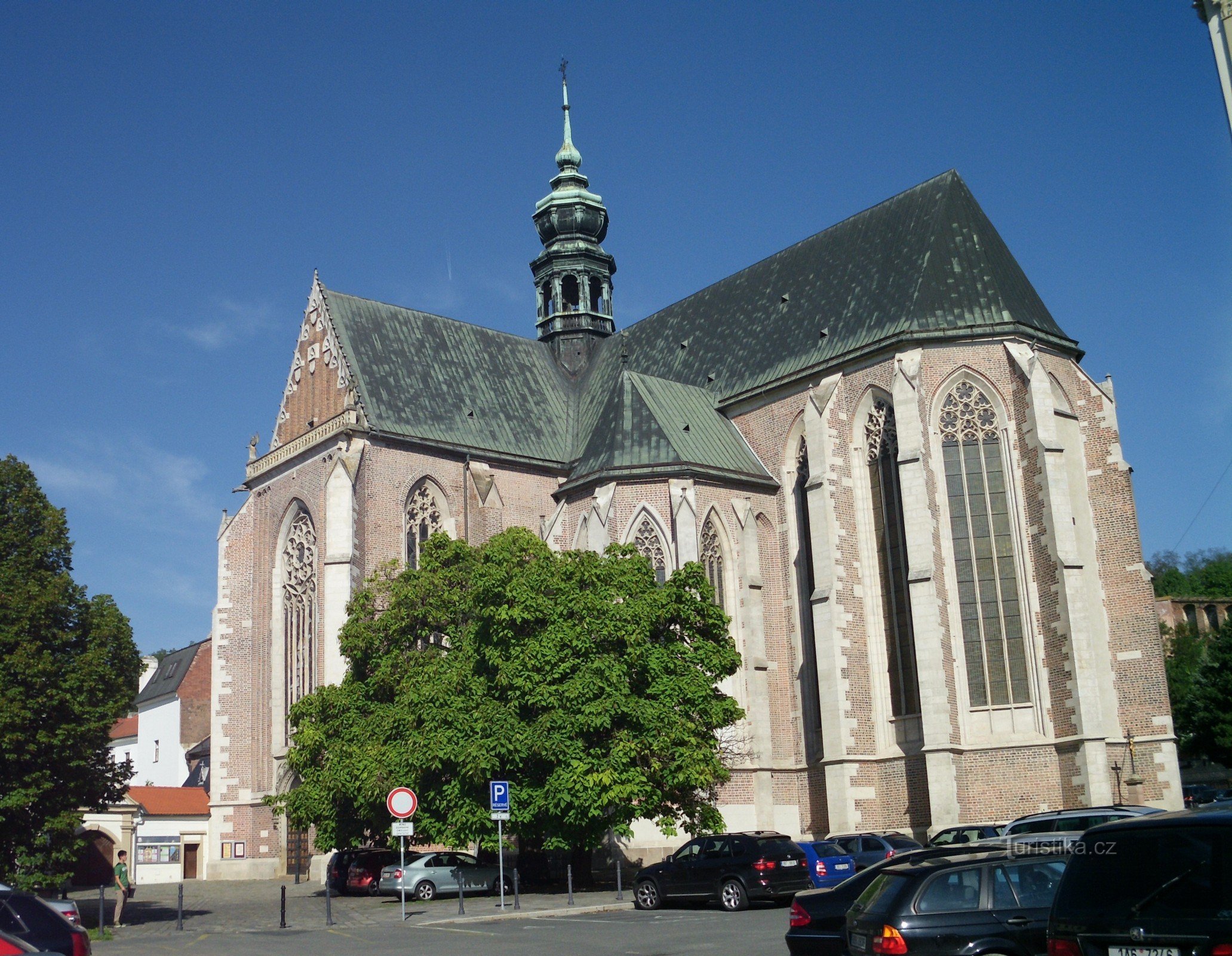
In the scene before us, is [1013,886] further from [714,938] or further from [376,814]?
[376,814]

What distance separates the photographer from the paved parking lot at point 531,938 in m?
17.1

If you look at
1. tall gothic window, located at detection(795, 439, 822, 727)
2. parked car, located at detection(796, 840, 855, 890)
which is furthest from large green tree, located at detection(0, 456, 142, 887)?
tall gothic window, located at detection(795, 439, 822, 727)

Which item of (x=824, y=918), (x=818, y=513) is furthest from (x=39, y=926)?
(x=818, y=513)

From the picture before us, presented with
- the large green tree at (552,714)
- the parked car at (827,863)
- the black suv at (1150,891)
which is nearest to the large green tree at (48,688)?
the large green tree at (552,714)

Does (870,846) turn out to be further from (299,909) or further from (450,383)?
(450,383)

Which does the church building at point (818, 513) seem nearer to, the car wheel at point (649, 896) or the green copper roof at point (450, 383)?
the green copper roof at point (450, 383)

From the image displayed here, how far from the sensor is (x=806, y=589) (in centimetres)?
3853

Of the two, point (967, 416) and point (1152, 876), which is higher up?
point (967, 416)

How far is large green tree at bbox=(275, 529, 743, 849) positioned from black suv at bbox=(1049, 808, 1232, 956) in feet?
63.6

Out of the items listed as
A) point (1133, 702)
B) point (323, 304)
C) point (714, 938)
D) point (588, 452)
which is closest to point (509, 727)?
point (714, 938)

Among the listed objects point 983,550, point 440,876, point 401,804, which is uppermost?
point 983,550

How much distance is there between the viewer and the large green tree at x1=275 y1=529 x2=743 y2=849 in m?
27.6

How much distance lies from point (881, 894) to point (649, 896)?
43.8ft

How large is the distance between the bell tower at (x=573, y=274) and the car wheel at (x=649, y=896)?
29658 millimetres
